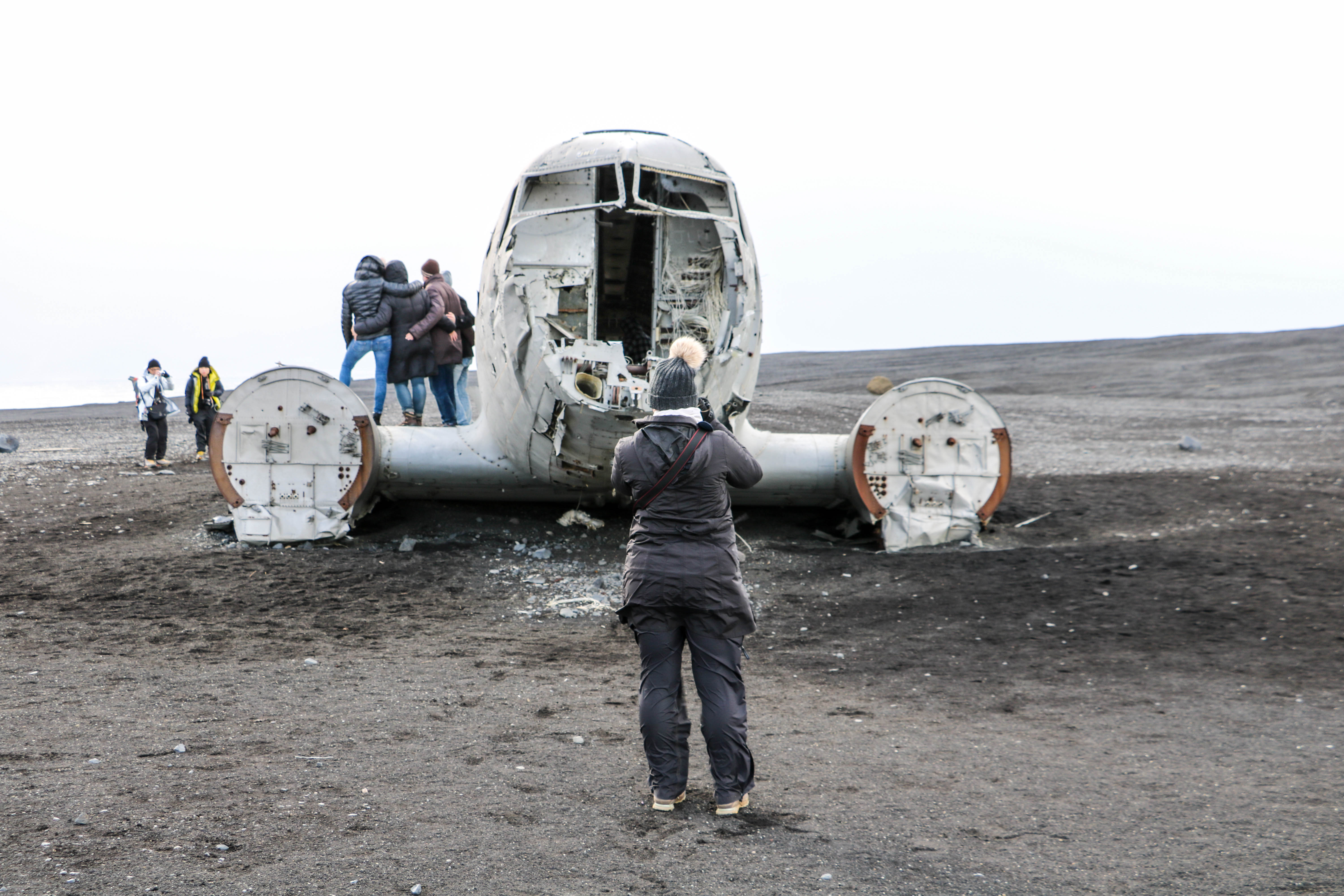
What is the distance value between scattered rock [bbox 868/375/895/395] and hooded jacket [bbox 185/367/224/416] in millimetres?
19159

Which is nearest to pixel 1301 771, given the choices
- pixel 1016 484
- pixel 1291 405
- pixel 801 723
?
pixel 801 723

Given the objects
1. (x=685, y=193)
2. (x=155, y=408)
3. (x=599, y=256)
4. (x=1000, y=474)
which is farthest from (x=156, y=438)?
(x=1000, y=474)

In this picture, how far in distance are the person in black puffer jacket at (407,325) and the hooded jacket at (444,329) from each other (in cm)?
4

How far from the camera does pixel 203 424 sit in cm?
1412

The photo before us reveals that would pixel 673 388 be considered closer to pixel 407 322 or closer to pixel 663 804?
pixel 663 804

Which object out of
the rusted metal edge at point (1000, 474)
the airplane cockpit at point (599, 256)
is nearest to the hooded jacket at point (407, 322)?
the airplane cockpit at point (599, 256)

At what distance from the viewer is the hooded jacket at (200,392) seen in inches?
526

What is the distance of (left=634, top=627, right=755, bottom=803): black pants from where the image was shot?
356 cm

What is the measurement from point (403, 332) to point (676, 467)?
720cm

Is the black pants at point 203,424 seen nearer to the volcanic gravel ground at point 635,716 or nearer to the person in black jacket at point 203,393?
the person in black jacket at point 203,393

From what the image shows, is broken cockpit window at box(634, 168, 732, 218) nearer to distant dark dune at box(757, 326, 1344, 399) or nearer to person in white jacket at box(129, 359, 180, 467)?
person in white jacket at box(129, 359, 180, 467)

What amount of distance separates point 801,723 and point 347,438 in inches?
202

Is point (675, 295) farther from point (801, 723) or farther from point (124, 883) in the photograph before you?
point (124, 883)

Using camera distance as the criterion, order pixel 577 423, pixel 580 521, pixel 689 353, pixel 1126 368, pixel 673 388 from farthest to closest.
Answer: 1. pixel 1126 368
2. pixel 580 521
3. pixel 577 423
4. pixel 689 353
5. pixel 673 388
